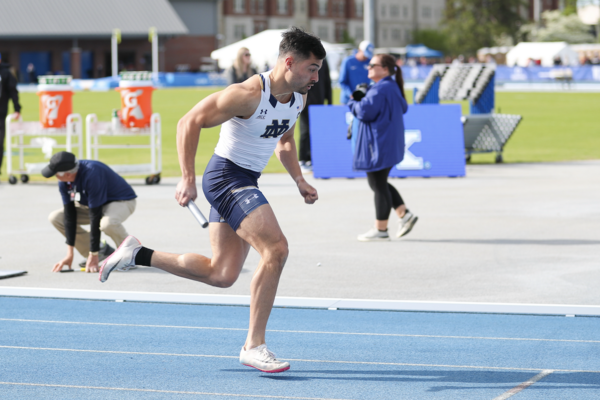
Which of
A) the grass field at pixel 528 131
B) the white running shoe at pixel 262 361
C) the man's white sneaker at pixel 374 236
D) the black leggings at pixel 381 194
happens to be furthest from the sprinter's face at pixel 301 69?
the grass field at pixel 528 131

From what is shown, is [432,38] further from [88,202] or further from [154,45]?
[88,202]

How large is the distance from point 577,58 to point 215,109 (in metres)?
74.4

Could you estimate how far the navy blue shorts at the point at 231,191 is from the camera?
4824 millimetres

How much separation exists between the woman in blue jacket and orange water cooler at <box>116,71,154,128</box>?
540 centimetres

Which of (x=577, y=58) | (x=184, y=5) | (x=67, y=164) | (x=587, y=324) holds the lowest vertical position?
(x=587, y=324)

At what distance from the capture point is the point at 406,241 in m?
9.35

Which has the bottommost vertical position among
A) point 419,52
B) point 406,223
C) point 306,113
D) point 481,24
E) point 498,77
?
point 406,223

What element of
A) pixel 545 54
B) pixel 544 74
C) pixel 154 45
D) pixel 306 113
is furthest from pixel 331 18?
pixel 306 113

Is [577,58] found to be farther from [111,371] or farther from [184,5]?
[111,371]

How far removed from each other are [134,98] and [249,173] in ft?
30.1

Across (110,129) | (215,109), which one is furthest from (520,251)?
(110,129)

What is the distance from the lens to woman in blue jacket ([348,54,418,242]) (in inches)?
358

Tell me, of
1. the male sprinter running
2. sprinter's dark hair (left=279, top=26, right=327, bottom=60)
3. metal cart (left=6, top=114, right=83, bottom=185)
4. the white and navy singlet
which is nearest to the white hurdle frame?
metal cart (left=6, top=114, right=83, bottom=185)

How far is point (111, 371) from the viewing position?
195 inches
